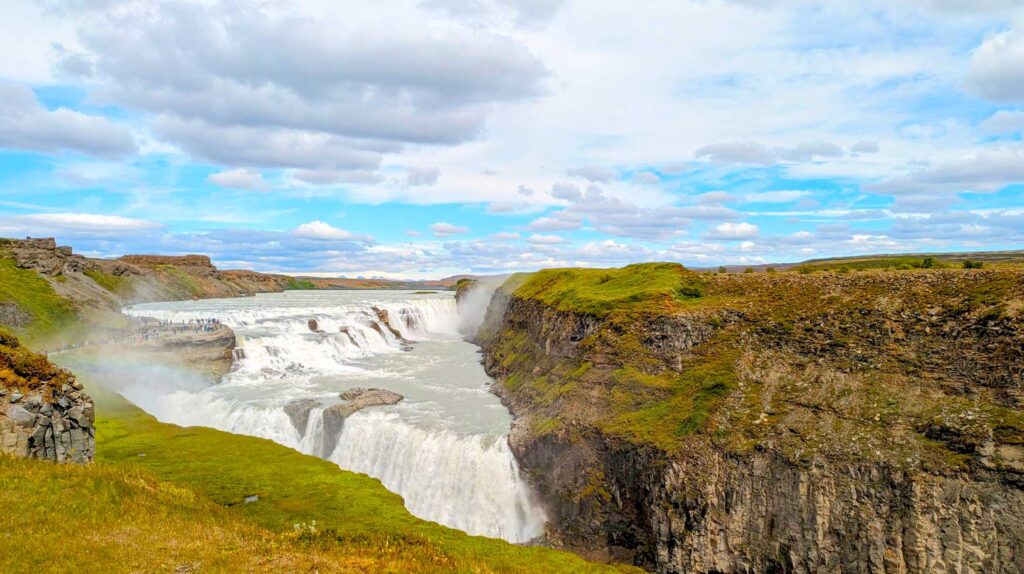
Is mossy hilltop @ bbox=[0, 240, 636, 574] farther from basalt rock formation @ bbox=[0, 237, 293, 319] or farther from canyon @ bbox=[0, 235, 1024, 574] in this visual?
basalt rock formation @ bbox=[0, 237, 293, 319]

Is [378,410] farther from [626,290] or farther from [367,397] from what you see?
[626,290]

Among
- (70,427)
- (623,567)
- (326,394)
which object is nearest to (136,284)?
Result: (326,394)

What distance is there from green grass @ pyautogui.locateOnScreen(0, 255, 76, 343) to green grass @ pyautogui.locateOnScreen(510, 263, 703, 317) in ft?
216

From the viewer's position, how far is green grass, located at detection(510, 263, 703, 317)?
134 feet

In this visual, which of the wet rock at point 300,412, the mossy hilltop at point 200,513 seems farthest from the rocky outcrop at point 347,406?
the mossy hilltop at point 200,513

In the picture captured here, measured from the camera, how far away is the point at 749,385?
3033 centimetres

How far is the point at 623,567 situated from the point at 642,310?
1930 cm

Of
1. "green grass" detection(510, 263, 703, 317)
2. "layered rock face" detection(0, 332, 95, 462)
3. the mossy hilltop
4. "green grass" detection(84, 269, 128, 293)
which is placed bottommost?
the mossy hilltop

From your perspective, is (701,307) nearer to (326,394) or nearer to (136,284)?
(326,394)

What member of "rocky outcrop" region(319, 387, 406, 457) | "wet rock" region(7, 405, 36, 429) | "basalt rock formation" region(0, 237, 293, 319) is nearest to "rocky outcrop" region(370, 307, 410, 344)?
"rocky outcrop" region(319, 387, 406, 457)

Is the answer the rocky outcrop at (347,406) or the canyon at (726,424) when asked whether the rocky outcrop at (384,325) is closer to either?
the canyon at (726,424)

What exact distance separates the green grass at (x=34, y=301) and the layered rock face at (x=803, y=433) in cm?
7026

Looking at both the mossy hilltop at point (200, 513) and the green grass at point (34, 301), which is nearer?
the mossy hilltop at point (200, 513)

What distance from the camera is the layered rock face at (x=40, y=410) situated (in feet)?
56.4
